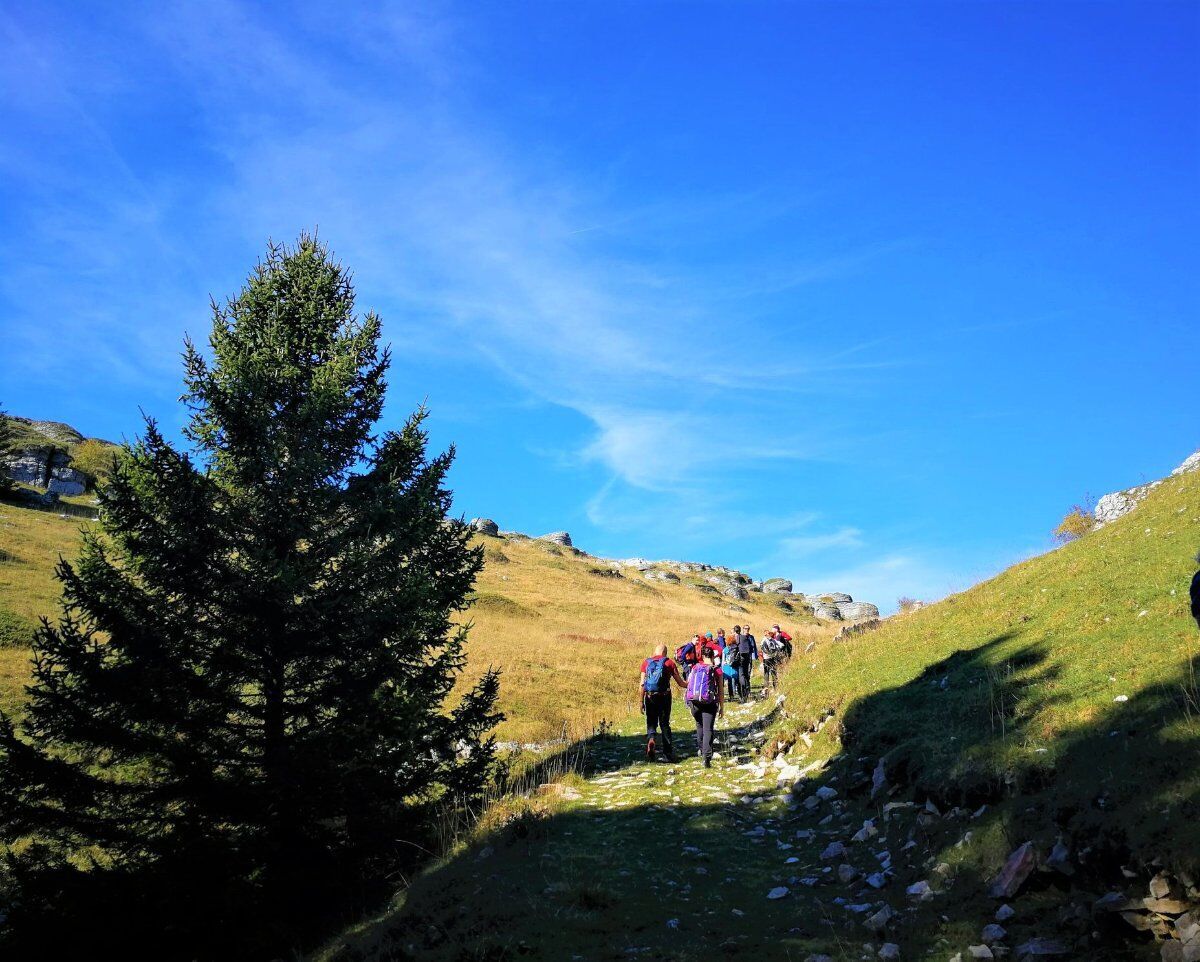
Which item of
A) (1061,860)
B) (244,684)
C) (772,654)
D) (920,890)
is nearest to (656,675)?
(244,684)

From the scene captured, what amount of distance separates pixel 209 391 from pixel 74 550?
37.0 meters

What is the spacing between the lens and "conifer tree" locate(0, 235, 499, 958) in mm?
10453

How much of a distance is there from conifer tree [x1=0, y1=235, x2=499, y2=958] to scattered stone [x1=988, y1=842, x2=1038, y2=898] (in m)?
8.12

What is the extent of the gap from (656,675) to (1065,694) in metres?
8.21

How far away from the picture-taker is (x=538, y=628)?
45125mm

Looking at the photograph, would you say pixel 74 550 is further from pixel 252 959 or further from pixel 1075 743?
pixel 1075 743

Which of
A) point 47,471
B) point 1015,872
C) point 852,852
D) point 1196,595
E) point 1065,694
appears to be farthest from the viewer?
point 47,471

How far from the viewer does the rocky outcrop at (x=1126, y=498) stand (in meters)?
21.9

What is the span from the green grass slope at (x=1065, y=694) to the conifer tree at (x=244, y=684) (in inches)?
293

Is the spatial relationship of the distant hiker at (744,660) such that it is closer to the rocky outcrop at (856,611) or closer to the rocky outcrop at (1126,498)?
the rocky outcrop at (1126,498)

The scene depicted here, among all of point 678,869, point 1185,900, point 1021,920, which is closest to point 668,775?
point 678,869

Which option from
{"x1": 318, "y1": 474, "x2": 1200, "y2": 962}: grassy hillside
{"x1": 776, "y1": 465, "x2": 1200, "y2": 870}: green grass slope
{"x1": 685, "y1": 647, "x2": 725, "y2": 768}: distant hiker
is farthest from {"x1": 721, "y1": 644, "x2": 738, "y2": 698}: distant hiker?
{"x1": 685, "y1": 647, "x2": 725, "y2": 768}: distant hiker

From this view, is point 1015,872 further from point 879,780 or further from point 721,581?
point 721,581

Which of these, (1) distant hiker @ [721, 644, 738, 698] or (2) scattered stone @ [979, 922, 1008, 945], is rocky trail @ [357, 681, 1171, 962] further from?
(1) distant hiker @ [721, 644, 738, 698]
